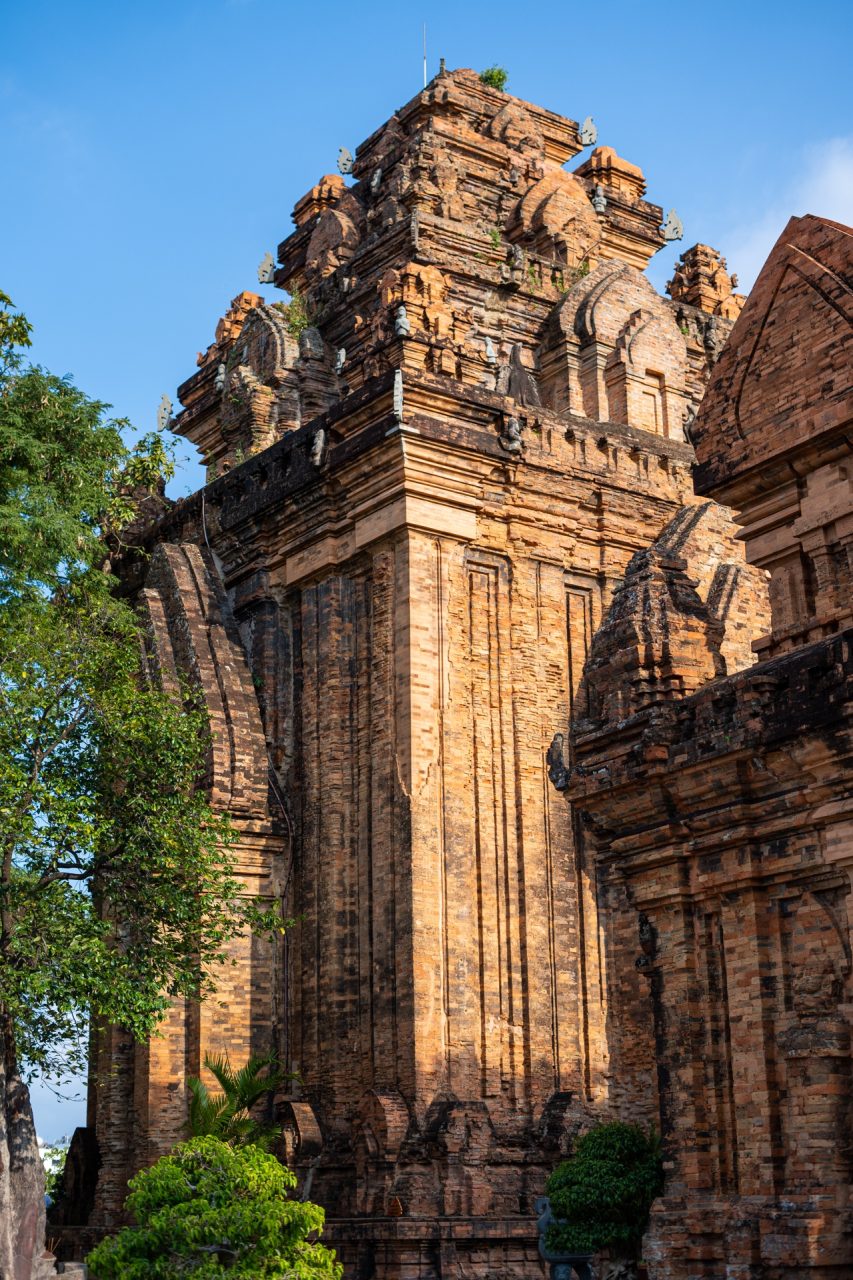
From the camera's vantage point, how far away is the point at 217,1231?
13.0 m

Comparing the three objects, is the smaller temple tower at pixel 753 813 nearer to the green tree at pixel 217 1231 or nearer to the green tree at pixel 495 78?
the green tree at pixel 217 1231

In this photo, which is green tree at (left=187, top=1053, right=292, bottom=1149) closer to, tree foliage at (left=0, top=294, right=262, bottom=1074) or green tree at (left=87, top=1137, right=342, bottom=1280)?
tree foliage at (left=0, top=294, right=262, bottom=1074)

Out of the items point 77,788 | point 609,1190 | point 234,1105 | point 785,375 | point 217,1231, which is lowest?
point 217,1231

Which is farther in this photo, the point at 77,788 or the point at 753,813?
the point at 77,788

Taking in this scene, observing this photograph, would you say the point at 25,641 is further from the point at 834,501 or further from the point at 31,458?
the point at 834,501

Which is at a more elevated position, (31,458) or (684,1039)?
(31,458)

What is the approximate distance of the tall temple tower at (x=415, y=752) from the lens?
20.1 meters

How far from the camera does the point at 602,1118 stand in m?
20.9

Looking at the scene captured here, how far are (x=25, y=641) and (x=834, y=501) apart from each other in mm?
9647

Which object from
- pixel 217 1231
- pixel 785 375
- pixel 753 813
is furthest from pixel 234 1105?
pixel 785 375

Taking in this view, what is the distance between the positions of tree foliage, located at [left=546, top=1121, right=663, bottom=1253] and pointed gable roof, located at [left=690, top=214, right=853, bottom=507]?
5.58m

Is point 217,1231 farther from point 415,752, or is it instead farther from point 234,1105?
point 415,752

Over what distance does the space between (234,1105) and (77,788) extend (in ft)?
14.8

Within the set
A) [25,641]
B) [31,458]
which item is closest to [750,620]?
[25,641]
